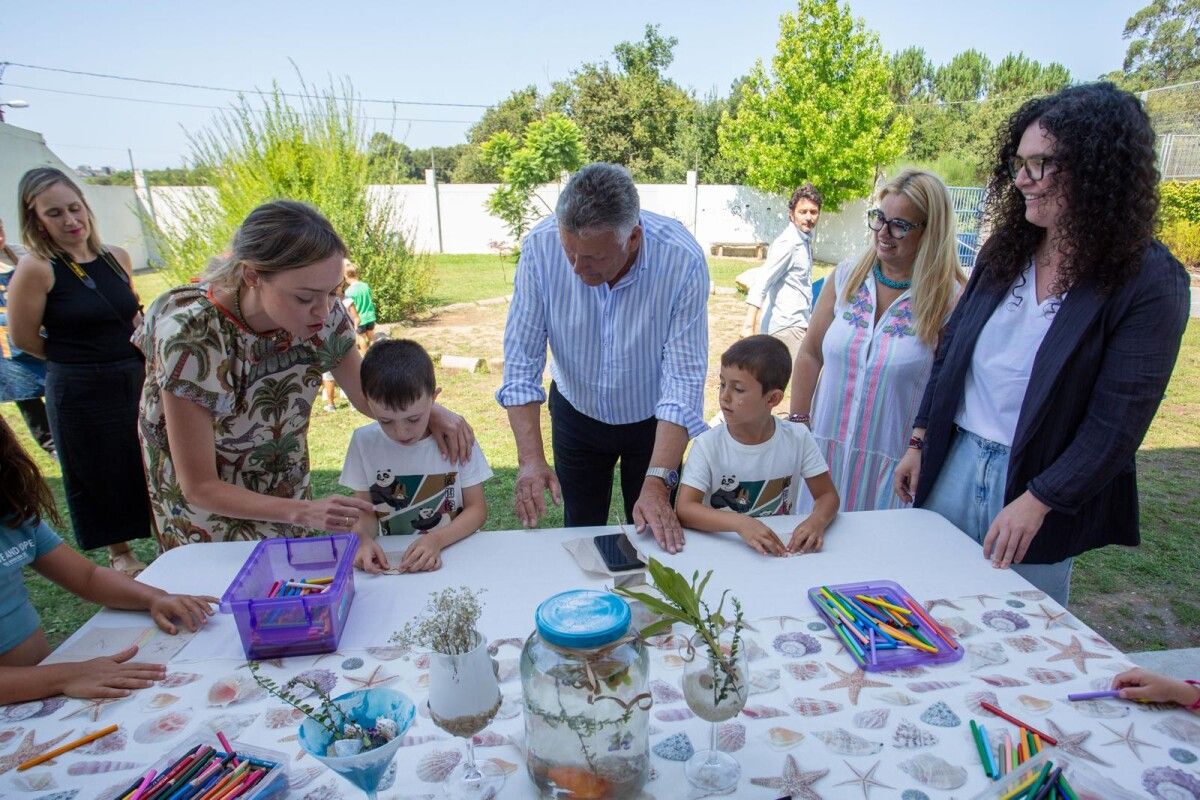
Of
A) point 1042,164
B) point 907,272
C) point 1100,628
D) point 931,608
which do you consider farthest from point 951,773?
point 1100,628

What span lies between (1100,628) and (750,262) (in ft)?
52.7

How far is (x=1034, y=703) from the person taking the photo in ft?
4.10

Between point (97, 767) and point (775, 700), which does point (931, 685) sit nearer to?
point (775, 700)

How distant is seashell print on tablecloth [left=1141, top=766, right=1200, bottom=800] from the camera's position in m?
1.04

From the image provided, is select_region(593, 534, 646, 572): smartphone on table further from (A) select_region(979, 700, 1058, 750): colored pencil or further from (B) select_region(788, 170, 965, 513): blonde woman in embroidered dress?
(B) select_region(788, 170, 965, 513): blonde woman in embroidered dress

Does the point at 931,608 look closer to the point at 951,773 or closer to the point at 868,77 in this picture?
the point at 951,773

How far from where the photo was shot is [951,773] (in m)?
1.09

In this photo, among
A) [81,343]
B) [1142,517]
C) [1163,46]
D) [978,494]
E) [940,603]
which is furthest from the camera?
[1163,46]

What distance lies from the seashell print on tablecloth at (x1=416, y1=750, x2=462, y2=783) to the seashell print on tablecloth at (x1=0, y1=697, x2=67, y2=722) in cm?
72

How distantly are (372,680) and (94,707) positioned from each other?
1.64ft

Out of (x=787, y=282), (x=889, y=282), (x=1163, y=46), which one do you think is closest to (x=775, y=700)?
(x=889, y=282)

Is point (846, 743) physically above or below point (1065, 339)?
below

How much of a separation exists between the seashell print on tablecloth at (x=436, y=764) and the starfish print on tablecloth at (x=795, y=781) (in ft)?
1.61

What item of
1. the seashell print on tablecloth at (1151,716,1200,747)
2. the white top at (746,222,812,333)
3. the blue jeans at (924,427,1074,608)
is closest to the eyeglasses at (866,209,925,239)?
the blue jeans at (924,427,1074,608)
